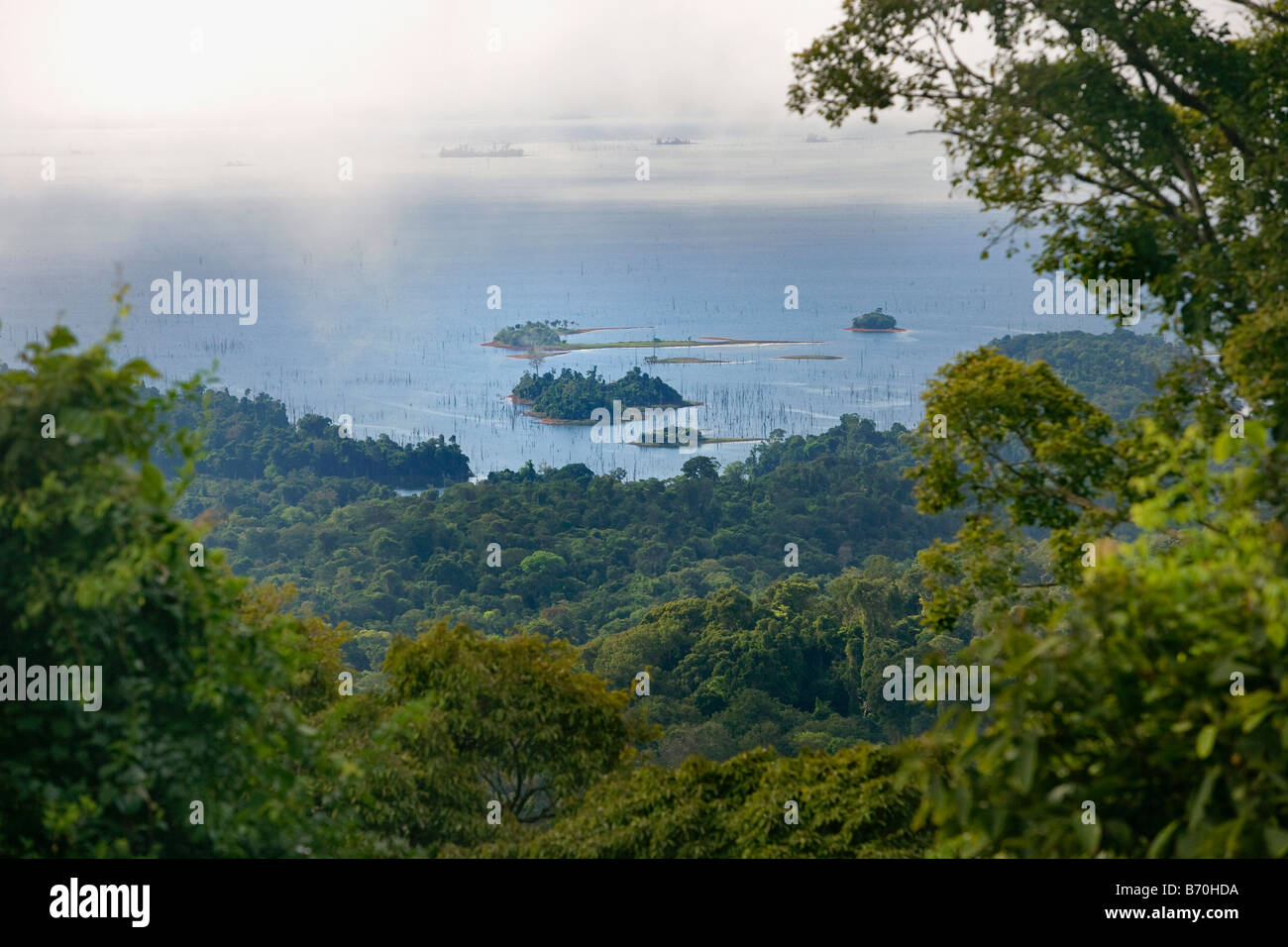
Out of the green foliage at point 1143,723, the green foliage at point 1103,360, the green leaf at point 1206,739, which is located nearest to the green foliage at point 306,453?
the green foliage at point 1103,360

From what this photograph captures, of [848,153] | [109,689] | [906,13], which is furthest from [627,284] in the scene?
[109,689]

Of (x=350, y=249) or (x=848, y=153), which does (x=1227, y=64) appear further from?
(x=350, y=249)

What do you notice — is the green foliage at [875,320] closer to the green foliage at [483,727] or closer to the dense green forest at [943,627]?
the dense green forest at [943,627]

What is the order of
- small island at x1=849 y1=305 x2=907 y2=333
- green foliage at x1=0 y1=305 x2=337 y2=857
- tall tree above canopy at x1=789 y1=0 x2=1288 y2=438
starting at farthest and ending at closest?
small island at x1=849 y1=305 x2=907 y2=333
tall tree above canopy at x1=789 y1=0 x2=1288 y2=438
green foliage at x1=0 y1=305 x2=337 y2=857

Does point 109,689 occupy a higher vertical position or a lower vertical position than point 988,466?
lower

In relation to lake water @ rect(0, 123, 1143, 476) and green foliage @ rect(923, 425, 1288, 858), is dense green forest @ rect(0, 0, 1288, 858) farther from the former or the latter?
lake water @ rect(0, 123, 1143, 476)

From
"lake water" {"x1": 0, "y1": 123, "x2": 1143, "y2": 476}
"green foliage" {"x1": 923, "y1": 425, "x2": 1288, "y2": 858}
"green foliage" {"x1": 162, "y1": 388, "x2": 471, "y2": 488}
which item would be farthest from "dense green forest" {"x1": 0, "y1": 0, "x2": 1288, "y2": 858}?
"lake water" {"x1": 0, "y1": 123, "x2": 1143, "y2": 476}
